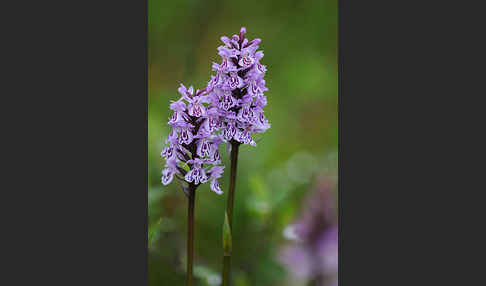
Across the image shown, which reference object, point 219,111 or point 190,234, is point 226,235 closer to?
point 190,234

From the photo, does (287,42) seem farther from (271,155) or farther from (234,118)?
(234,118)

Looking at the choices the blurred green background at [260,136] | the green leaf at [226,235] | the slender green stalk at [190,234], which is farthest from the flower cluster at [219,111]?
the blurred green background at [260,136]

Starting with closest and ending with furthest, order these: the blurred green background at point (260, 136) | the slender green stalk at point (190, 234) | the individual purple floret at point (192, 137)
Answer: the individual purple floret at point (192, 137), the slender green stalk at point (190, 234), the blurred green background at point (260, 136)

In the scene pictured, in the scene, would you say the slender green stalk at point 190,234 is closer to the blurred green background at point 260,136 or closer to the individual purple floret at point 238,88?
the blurred green background at point 260,136

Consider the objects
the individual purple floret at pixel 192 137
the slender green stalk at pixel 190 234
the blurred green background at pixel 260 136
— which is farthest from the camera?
the blurred green background at pixel 260 136

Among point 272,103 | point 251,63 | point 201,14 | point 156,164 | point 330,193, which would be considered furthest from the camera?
point 272,103

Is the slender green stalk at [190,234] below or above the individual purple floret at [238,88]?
below

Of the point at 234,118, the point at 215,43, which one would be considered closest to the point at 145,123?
the point at 234,118
